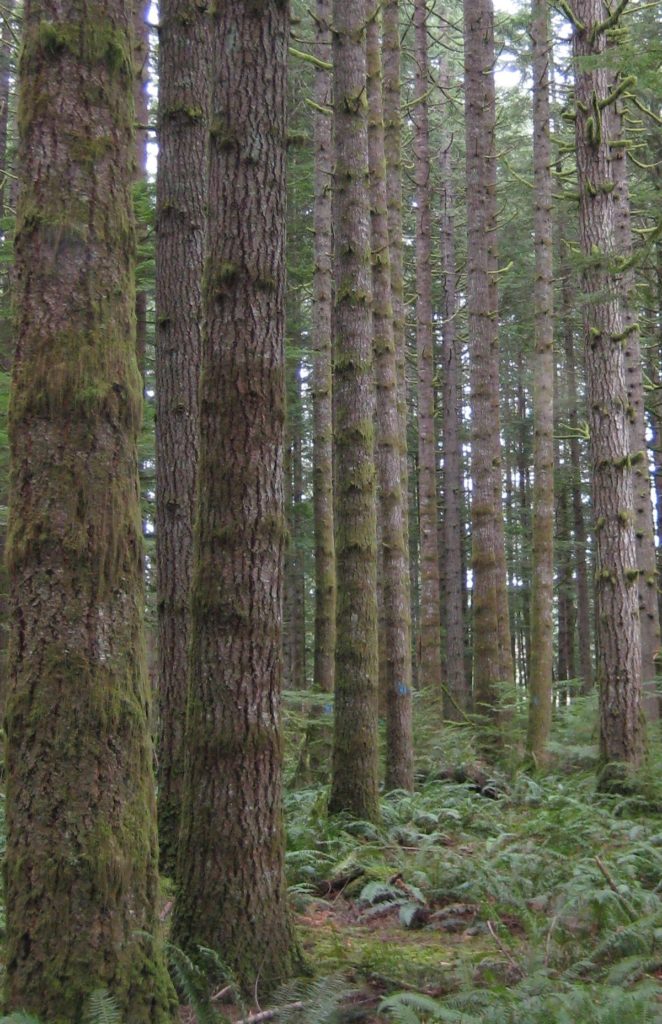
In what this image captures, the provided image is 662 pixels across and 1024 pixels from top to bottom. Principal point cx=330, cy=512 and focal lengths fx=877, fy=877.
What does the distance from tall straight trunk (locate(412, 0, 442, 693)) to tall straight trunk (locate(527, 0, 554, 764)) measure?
381cm

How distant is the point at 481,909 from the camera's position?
→ 17.6 ft

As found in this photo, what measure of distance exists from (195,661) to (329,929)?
84.2 inches

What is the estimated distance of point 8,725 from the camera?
325 cm

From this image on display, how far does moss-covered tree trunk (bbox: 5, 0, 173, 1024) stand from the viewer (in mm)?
3160

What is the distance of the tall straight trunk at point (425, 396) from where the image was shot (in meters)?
17.1

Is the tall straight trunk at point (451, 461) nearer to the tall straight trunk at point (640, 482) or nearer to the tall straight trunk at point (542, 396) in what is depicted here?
the tall straight trunk at point (640, 482)

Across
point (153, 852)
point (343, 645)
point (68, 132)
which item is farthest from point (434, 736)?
point (68, 132)

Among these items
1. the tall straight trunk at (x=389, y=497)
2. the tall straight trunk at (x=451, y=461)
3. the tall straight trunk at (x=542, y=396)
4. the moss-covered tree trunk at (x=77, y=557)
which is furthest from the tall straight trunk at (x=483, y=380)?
the moss-covered tree trunk at (x=77, y=557)

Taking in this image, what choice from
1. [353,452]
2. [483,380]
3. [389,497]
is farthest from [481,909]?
[483,380]

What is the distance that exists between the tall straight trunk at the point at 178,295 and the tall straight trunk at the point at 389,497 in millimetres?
2050

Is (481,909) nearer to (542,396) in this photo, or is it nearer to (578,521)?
(542,396)

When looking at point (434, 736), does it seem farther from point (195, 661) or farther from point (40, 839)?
point (40, 839)

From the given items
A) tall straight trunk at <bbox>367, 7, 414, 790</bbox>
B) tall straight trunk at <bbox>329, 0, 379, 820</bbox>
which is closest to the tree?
tall straight trunk at <bbox>367, 7, 414, 790</bbox>

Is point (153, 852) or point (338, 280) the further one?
point (338, 280)
